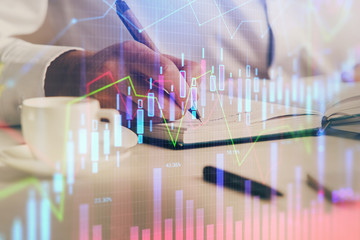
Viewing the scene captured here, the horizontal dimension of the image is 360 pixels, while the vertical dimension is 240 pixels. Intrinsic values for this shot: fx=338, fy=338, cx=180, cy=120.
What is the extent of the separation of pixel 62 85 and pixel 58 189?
13 cm

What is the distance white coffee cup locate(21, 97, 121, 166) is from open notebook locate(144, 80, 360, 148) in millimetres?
104

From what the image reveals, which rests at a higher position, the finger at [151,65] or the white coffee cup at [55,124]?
the finger at [151,65]

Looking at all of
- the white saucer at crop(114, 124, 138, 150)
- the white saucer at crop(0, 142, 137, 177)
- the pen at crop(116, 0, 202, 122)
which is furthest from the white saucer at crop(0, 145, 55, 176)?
the pen at crop(116, 0, 202, 122)

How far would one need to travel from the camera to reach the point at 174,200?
18.5 inches

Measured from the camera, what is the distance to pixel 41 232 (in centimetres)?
37

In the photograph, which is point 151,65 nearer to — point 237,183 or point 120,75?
point 120,75

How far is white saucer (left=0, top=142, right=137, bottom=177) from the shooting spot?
405mm

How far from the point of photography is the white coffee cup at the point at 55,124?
40 cm

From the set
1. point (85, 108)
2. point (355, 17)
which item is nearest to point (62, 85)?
point (85, 108)

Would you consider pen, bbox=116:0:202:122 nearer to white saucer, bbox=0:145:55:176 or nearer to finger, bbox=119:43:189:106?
finger, bbox=119:43:189:106

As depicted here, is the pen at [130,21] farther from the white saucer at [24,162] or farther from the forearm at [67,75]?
the white saucer at [24,162]

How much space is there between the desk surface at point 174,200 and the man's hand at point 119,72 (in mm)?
81

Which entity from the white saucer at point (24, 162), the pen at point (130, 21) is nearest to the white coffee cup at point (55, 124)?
the white saucer at point (24, 162)

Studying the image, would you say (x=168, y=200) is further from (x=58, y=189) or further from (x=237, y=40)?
(x=237, y=40)
